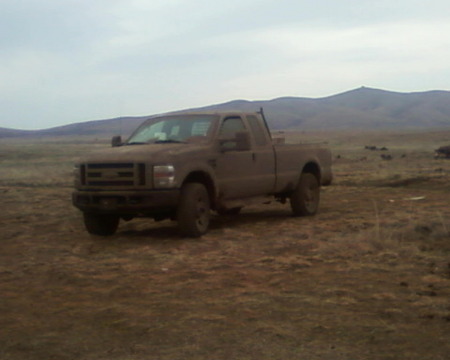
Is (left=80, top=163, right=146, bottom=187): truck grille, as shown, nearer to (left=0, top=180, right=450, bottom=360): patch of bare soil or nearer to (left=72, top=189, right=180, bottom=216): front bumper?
(left=72, top=189, right=180, bottom=216): front bumper

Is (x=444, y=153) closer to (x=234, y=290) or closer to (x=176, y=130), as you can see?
(x=176, y=130)

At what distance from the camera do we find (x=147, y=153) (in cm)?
1038

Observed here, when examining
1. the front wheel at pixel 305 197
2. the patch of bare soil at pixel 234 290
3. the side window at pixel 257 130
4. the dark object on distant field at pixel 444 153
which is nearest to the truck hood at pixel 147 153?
the patch of bare soil at pixel 234 290

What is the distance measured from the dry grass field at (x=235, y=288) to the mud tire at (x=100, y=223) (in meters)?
0.28

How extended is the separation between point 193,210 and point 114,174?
4.03 feet

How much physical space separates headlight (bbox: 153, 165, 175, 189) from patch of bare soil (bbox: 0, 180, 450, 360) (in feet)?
2.76

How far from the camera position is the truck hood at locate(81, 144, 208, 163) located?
10.3 m

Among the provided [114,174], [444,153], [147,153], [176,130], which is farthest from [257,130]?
[444,153]

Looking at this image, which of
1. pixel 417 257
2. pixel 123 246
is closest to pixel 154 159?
pixel 123 246

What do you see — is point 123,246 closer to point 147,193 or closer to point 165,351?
point 147,193

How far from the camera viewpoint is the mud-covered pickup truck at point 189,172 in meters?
10.3

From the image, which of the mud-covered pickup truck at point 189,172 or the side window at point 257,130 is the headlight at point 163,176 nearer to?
the mud-covered pickup truck at point 189,172

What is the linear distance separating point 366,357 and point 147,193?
18.1 feet

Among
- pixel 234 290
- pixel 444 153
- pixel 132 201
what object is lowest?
pixel 234 290
